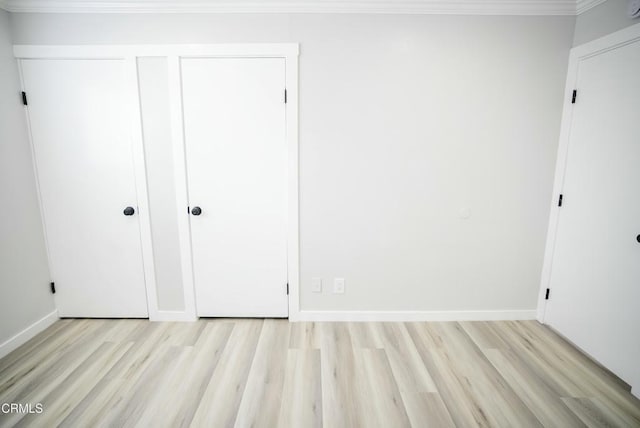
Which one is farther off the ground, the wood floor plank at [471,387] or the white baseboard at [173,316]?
the white baseboard at [173,316]

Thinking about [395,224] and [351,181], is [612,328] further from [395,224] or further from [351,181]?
[351,181]

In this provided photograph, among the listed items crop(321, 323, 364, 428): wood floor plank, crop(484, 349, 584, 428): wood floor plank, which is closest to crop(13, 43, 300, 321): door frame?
crop(321, 323, 364, 428): wood floor plank

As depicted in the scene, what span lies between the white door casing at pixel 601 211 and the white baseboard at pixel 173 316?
9.80 ft

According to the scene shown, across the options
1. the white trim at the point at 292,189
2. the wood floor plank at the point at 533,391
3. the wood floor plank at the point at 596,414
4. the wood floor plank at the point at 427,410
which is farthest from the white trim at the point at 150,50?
the wood floor plank at the point at 596,414

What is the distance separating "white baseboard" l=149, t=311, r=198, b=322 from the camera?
236 centimetres

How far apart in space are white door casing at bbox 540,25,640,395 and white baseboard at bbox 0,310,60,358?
13.3 feet

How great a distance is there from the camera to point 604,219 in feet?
6.10

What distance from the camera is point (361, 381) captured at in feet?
5.69

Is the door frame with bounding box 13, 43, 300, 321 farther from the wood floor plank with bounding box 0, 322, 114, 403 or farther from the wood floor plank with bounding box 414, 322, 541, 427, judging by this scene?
the wood floor plank with bounding box 414, 322, 541, 427

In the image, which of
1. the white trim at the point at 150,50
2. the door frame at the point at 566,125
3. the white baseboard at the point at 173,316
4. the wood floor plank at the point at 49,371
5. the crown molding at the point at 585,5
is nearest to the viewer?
the wood floor plank at the point at 49,371

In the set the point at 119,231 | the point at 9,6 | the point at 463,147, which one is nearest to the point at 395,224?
the point at 463,147

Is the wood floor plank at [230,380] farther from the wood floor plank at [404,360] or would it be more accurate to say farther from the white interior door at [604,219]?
the white interior door at [604,219]

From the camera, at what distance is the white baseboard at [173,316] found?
2359mm

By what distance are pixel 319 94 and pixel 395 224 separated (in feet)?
3.81
